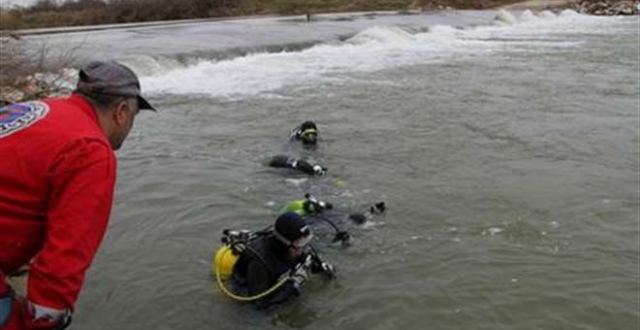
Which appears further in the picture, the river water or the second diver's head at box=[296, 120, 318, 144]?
the second diver's head at box=[296, 120, 318, 144]

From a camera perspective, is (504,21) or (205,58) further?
(504,21)

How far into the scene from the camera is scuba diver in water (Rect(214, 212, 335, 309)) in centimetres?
576

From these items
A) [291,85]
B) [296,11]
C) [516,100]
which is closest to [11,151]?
[516,100]

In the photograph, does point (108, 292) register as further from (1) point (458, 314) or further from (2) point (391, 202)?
(2) point (391, 202)

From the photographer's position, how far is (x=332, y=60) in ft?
74.3

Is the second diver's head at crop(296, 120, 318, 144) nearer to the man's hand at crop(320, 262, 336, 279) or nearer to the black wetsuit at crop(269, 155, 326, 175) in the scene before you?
the black wetsuit at crop(269, 155, 326, 175)

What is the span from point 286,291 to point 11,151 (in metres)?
3.93

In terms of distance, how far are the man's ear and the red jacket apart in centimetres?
17

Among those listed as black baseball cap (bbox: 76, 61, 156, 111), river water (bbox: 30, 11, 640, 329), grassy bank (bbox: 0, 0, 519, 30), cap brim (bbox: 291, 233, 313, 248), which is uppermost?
black baseball cap (bbox: 76, 61, 156, 111)

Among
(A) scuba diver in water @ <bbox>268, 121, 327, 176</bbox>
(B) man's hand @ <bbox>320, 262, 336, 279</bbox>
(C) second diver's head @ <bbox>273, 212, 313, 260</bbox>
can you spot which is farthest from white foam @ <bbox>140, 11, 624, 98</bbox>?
(C) second diver's head @ <bbox>273, 212, 313, 260</bbox>

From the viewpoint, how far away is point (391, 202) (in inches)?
348

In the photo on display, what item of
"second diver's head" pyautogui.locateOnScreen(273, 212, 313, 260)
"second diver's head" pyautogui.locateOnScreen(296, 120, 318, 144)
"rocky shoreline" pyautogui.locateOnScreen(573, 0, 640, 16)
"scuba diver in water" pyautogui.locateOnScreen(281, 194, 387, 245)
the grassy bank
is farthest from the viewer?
"rocky shoreline" pyautogui.locateOnScreen(573, 0, 640, 16)

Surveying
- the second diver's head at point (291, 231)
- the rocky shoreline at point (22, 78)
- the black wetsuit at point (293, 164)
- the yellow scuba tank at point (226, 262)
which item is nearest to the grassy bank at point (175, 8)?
the rocky shoreline at point (22, 78)

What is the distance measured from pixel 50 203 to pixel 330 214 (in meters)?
5.82
